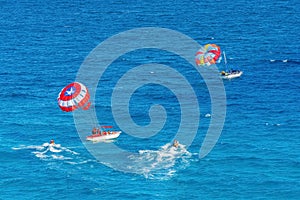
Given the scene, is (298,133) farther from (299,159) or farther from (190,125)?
(190,125)

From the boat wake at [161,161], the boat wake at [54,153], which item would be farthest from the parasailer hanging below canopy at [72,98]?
the boat wake at [161,161]

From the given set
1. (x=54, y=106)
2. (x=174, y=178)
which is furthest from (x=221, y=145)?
(x=54, y=106)

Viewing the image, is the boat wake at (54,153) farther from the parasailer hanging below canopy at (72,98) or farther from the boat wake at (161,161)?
the boat wake at (161,161)

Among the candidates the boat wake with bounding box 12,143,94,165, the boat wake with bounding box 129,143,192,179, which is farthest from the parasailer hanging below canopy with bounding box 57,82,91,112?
the boat wake with bounding box 129,143,192,179

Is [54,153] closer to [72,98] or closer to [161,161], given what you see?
[72,98]

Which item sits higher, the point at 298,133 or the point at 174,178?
the point at 298,133

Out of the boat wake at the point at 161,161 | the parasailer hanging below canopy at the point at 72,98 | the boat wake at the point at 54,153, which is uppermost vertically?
the parasailer hanging below canopy at the point at 72,98
